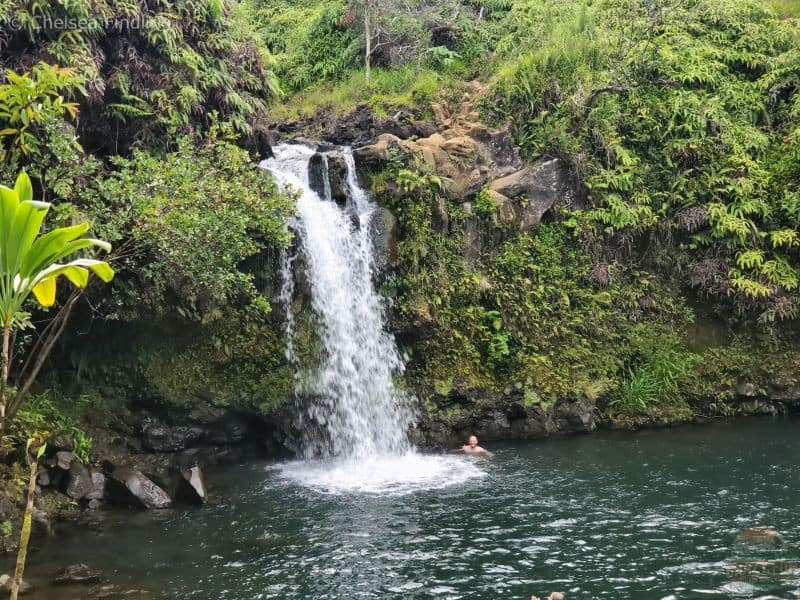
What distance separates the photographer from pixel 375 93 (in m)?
21.5

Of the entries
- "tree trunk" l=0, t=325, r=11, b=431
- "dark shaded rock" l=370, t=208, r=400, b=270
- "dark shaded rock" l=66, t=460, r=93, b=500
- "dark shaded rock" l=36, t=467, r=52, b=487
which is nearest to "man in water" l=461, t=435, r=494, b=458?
"dark shaded rock" l=370, t=208, r=400, b=270

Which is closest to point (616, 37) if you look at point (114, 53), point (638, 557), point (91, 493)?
point (114, 53)

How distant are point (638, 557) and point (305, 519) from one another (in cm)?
425

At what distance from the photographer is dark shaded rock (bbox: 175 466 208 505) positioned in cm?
1014

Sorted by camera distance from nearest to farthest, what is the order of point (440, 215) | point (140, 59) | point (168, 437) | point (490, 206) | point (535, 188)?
point (140, 59) < point (168, 437) < point (440, 215) < point (490, 206) < point (535, 188)

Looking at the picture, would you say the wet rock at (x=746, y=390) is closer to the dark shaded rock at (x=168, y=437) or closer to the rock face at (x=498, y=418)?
the rock face at (x=498, y=418)

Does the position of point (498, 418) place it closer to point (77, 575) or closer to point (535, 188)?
point (535, 188)

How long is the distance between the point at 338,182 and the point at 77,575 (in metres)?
8.46

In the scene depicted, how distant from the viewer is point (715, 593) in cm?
677

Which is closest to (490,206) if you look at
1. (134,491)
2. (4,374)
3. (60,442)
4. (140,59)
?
(140,59)

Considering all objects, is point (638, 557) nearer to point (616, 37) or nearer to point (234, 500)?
point (234, 500)

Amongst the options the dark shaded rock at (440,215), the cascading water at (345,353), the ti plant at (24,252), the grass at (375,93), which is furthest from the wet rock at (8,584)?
the grass at (375,93)

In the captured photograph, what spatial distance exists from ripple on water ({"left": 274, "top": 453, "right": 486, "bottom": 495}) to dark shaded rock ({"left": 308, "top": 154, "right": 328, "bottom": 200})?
208 inches

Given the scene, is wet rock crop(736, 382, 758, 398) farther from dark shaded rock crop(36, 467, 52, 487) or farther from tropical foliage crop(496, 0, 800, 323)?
dark shaded rock crop(36, 467, 52, 487)
